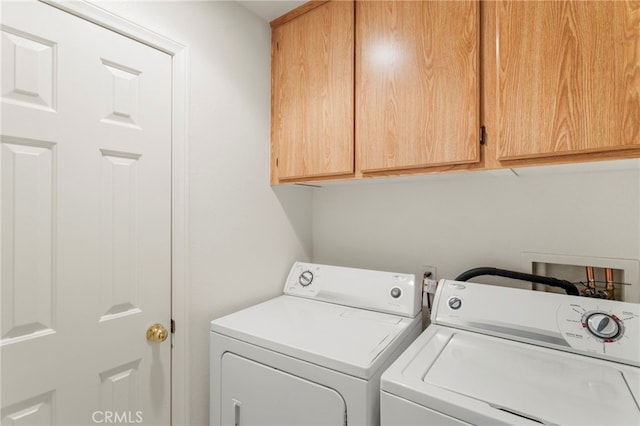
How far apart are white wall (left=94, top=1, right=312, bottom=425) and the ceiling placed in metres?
0.04

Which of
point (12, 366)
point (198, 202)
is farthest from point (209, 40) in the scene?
point (12, 366)

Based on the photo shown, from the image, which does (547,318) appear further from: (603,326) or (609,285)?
(609,285)

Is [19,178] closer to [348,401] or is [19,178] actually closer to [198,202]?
[198,202]

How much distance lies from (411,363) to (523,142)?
2.78 ft

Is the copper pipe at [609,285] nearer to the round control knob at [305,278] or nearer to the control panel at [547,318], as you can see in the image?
the control panel at [547,318]

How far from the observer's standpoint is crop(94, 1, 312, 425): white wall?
1.41 m

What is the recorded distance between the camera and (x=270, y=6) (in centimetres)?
163

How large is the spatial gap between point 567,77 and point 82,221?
5.64 feet

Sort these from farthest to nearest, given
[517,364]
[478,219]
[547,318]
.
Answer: [478,219]
[547,318]
[517,364]

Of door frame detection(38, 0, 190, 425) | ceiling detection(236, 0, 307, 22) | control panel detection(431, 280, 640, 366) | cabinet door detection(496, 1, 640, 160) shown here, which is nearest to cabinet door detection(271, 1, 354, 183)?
ceiling detection(236, 0, 307, 22)

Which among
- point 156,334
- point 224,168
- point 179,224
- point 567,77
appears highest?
point 567,77

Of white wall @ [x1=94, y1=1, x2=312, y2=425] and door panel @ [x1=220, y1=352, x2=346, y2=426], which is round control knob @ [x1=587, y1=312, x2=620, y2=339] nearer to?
door panel @ [x1=220, y1=352, x2=346, y2=426]

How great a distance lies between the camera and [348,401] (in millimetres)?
1008

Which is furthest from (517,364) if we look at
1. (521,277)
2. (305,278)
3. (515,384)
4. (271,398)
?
(305,278)
